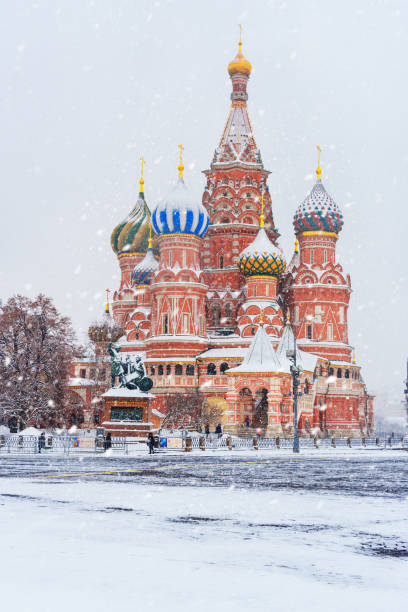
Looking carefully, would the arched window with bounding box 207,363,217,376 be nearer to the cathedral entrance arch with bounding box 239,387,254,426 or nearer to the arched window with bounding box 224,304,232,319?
the cathedral entrance arch with bounding box 239,387,254,426

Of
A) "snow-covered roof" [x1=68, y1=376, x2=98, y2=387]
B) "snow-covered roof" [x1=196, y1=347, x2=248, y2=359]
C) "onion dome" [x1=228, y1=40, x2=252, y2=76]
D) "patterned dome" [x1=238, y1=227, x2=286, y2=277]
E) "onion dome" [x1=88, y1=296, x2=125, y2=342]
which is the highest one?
"onion dome" [x1=228, y1=40, x2=252, y2=76]

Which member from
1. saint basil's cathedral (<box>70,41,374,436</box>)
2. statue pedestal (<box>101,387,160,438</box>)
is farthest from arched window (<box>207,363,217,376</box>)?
statue pedestal (<box>101,387,160,438</box>)

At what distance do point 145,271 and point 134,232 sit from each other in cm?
655

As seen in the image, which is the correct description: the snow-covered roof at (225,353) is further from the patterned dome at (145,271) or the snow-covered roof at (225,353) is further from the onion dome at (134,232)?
the onion dome at (134,232)

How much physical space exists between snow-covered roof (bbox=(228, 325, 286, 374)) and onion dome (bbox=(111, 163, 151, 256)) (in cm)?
2306

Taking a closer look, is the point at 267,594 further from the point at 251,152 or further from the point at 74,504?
the point at 251,152

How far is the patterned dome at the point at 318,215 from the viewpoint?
209ft

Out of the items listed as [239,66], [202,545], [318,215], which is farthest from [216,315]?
[202,545]

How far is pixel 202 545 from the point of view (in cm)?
905

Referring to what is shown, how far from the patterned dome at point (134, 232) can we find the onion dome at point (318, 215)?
595 inches

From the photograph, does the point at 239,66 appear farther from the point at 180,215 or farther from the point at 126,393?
the point at 126,393

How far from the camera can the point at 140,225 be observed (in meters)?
74.0

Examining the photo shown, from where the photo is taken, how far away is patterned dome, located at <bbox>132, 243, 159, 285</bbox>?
68500 millimetres

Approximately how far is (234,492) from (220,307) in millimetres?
50496
